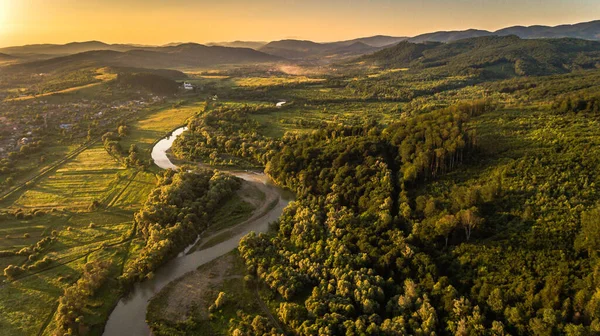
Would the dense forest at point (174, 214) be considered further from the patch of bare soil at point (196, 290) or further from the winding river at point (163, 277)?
the patch of bare soil at point (196, 290)

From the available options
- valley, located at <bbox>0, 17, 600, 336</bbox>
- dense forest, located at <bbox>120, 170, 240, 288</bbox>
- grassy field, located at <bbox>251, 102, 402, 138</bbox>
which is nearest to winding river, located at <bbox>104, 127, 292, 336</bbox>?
valley, located at <bbox>0, 17, 600, 336</bbox>

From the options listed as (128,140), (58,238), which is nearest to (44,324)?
(58,238)

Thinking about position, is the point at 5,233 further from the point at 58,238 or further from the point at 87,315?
the point at 87,315

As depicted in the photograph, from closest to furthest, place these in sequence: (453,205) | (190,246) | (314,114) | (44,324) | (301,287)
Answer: (44,324), (301,287), (453,205), (190,246), (314,114)

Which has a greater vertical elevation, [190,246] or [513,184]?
[513,184]

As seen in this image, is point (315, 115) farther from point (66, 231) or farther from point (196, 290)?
point (196, 290)

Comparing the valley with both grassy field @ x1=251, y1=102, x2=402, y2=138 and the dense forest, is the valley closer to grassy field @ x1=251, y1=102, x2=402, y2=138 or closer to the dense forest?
the dense forest

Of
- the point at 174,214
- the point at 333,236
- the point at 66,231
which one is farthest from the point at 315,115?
the point at 66,231
